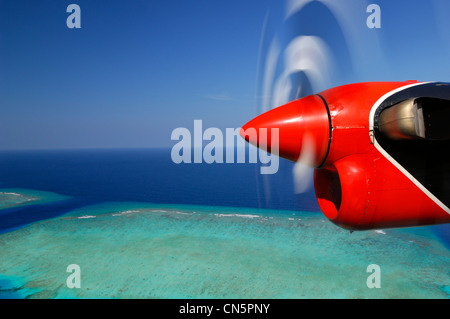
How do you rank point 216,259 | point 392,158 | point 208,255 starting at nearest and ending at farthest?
point 392,158, point 216,259, point 208,255

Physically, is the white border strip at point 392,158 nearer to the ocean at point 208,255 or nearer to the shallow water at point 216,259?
the ocean at point 208,255

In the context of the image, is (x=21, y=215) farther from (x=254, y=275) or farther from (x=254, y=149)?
(x=254, y=149)

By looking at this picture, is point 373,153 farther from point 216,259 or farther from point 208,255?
point 208,255

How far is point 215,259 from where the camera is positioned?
22969 millimetres

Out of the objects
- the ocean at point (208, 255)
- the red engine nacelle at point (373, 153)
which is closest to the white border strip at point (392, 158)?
the red engine nacelle at point (373, 153)

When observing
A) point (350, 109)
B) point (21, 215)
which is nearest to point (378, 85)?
point (350, 109)

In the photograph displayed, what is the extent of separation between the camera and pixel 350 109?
292 cm

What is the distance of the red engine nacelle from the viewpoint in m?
2.87

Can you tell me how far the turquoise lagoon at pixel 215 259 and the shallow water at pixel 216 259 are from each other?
9cm

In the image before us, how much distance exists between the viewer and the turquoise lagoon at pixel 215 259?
1830 cm

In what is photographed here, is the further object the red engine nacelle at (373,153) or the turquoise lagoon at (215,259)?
the turquoise lagoon at (215,259)

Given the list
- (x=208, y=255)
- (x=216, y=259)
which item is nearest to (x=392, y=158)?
(x=216, y=259)

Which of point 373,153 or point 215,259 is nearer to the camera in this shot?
point 373,153

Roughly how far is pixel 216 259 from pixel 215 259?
0.09 m
